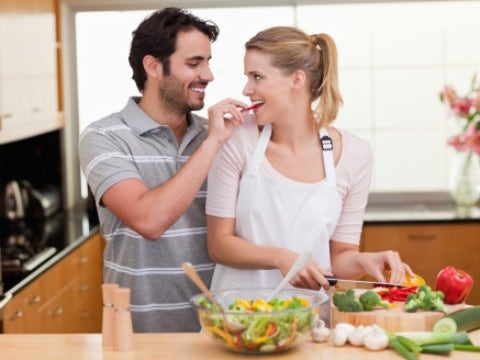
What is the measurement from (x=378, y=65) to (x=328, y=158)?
3.11 metres

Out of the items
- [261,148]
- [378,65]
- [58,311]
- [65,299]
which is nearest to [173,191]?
[261,148]

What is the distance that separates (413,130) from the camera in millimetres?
5945

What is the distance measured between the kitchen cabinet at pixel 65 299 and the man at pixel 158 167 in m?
0.90

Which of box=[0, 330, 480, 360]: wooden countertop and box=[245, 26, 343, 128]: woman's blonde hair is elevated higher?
box=[245, 26, 343, 128]: woman's blonde hair

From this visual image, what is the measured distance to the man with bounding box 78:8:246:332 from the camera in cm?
283

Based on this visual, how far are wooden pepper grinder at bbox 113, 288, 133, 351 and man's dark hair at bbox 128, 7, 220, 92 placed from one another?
0.92m

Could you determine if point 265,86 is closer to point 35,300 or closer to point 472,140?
point 35,300

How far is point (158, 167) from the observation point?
3.01 m

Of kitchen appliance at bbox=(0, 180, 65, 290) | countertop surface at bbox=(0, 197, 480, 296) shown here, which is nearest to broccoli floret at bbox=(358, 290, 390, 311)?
kitchen appliance at bbox=(0, 180, 65, 290)

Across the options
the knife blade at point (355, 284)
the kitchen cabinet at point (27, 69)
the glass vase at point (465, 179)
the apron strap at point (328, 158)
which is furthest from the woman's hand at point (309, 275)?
the glass vase at point (465, 179)

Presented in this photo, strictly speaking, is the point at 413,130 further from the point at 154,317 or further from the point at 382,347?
the point at 382,347

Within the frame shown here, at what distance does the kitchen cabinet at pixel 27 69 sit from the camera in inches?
175

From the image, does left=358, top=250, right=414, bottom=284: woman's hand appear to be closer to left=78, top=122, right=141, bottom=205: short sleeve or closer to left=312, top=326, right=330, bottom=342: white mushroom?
left=312, top=326, right=330, bottom=342: white mushroom

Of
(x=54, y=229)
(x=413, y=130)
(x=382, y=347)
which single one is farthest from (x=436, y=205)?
(x=382, y=347)
